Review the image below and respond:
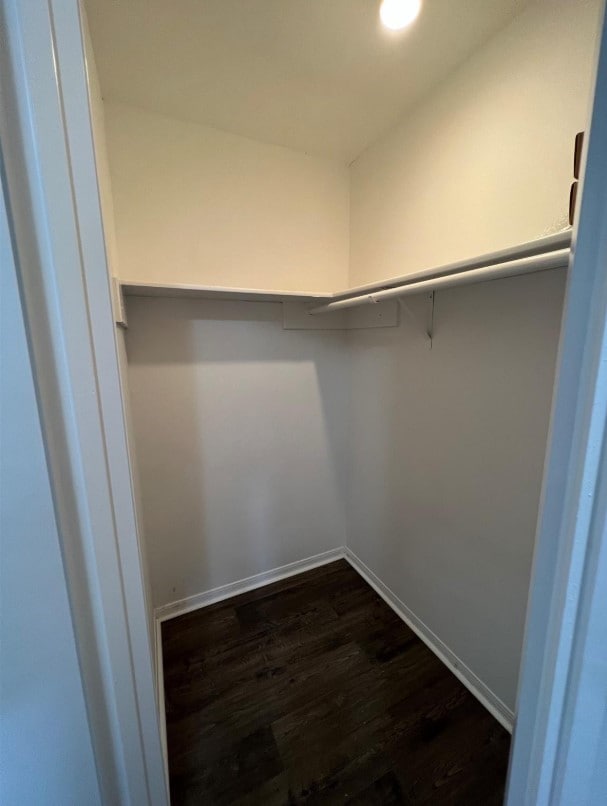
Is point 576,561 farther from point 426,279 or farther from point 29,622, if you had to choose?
point 426,279

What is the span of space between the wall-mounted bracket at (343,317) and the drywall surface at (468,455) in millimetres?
81

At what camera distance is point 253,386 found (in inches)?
72.9

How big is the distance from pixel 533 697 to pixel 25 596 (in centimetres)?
86

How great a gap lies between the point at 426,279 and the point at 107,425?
3.91ft

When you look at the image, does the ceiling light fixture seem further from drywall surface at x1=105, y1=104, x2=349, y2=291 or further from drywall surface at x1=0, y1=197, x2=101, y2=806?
drywall surface at x1=0, y1=197, x2=101, y2=806

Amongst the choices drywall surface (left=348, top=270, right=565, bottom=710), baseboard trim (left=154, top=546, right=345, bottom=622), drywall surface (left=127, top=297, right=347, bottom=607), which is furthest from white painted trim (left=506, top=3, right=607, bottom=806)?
baseboard trim (left=154, top=546, right=345, bottom=622)

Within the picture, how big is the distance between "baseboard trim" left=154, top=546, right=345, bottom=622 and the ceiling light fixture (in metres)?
2.57

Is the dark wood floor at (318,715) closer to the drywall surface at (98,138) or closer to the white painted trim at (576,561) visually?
the white painted trim at (576,561)

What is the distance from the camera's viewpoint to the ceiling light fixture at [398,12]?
100 cm

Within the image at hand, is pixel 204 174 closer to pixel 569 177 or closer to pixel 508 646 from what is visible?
pixel 569 177

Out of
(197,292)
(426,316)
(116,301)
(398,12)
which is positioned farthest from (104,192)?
(426,316)

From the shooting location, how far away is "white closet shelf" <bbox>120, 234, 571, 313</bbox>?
864 millimetres

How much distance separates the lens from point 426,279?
4.17ft

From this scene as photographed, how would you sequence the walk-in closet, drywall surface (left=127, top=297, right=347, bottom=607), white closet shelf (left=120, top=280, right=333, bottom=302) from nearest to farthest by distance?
the walk-in closet, white closet shelf (left=120, top=280, right=333, bottom=302), drywall surface (left=127, top=297, right=347, bottom=607)
